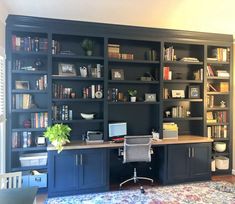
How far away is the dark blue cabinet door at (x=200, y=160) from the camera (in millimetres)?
3945

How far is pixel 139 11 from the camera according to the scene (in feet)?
10.5

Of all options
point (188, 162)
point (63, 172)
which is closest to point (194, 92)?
point (188, 162)

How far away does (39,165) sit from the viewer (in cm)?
357

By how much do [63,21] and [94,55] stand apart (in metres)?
0.79

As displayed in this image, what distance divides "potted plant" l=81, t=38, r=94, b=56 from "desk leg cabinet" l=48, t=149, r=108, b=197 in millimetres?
1672

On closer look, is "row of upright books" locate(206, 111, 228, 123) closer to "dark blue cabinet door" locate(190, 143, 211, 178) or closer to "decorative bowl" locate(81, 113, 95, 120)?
"dark blue cabinet door" locate(190, 143, 211, 178)

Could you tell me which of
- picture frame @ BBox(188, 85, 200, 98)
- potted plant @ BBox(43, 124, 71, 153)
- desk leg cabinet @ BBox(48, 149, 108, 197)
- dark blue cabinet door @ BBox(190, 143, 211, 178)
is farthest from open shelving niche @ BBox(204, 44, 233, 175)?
potted plant @ BBox(43, 124, 71, 153)

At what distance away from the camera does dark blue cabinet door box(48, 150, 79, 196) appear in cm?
334

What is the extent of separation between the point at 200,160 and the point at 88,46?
284cm

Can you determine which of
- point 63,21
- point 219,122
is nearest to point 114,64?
point 63,21

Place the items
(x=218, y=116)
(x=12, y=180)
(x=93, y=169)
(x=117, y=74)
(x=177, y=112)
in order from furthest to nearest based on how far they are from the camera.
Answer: (x=218, y=116) < (x=177, y=112) < (x=117, y=74) < (x=93, y=169) < (x=12, y=180)

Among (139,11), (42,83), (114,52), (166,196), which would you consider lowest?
(166,196)

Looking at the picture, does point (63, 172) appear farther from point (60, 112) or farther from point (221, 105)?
point (221, 105)

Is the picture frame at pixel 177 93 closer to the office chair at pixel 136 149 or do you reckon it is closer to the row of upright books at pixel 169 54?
the row of upright books at pixel 169 54
